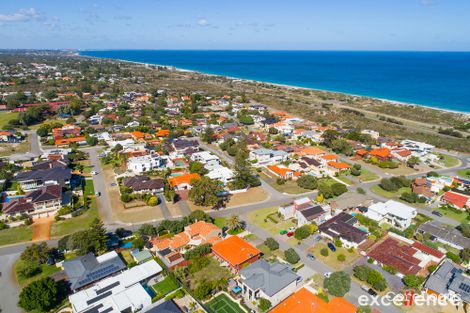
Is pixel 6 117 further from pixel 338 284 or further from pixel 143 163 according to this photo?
pixel 338 284

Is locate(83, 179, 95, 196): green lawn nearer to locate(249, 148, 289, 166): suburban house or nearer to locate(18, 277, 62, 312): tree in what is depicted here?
locate(18, 277, 62, 312): tree

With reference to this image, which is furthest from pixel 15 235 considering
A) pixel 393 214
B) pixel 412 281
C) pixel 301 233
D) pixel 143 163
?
pixel 393 214

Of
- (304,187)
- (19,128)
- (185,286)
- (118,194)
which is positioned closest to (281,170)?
(304,187)

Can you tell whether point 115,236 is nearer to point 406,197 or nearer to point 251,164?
point 251,164

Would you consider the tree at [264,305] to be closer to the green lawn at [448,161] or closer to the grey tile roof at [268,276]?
the grey tile roof at [268,276]

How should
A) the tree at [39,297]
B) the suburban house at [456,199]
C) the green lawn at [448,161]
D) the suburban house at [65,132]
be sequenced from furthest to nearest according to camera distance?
the suburban house at [65,132]
the green lawn at [448,161]
the suburban house at [456,199]
the tree at [39,297]
